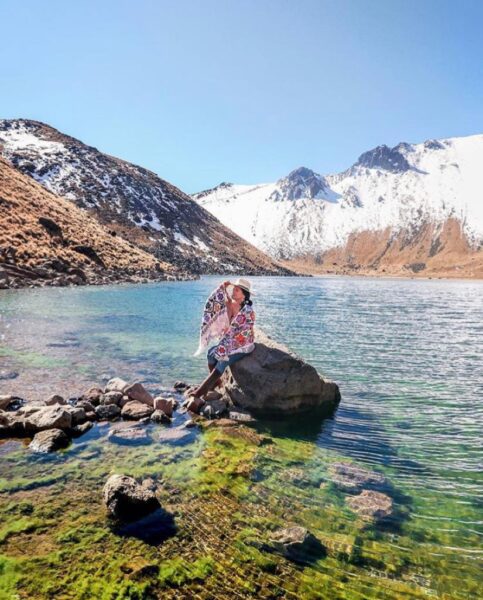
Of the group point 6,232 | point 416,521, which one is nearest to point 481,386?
point 416,521

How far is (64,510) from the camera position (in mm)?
6793

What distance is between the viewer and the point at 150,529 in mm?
6473

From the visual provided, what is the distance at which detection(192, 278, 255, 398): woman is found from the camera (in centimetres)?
1241

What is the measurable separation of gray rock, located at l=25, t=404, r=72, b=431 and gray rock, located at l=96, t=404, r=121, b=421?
3.83 feet

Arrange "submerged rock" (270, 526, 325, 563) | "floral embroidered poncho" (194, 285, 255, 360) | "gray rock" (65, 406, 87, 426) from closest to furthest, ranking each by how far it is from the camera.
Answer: "submerged rock" (270, 526, 325, 563)
"gray rock" (65, 406, 87, 426)
"floral embroidered poncho" (194, 285, 255, 360)

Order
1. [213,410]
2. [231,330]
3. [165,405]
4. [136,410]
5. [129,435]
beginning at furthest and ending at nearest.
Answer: [231,330] < [213,410] < [165,405] < [136,410] < [129,435]

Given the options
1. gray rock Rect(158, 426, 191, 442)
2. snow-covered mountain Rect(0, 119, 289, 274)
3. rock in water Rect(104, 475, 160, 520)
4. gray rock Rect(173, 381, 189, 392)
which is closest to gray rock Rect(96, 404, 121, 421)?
gray rock Rect(158, 426, 191, 442)

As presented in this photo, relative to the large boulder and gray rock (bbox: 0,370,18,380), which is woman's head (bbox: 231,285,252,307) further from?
gray rock (bbox: 0,370,18,380)

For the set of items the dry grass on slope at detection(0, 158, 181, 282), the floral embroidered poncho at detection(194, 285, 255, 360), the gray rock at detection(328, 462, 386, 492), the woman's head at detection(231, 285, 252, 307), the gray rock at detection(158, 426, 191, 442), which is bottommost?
the gray rock at detection(158, 426, 191, 442)

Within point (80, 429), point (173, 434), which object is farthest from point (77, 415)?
point (173, 434)

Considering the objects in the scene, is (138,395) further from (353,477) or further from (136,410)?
(353,477)

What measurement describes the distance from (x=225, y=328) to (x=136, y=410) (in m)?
3.58

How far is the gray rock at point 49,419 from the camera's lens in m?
9.74

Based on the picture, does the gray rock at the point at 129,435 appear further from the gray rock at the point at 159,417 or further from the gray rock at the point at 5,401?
the gray rock at the point at 5,401
